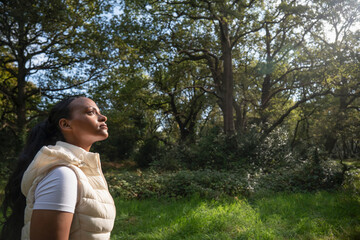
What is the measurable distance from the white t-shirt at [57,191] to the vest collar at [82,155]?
21cm

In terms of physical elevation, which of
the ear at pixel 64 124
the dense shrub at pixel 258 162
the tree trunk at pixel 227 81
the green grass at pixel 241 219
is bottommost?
the green grass at pixel 241 219

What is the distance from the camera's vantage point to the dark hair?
5.13 feet

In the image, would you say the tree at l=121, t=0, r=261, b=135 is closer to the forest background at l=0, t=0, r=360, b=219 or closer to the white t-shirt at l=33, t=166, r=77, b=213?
the forest background at l=0, t=0, r=360, b=219

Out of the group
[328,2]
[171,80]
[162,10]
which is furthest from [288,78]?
[162,10]

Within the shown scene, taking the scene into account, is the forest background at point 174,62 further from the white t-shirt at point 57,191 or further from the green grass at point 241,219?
the white t-shirt at point 57,191

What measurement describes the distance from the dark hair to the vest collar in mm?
163

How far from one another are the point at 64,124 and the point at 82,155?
265 millimetres

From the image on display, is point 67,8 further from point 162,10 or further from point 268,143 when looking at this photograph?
point 268,143

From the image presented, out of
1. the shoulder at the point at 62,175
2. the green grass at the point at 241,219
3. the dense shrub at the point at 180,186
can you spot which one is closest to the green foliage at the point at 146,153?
the dense shrub at the point at 180,186

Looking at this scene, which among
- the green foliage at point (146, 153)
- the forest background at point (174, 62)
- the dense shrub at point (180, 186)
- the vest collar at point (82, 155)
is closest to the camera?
the vest collar at point (82, 155)

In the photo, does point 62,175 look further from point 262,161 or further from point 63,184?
point 262,161

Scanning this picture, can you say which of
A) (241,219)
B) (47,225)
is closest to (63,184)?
(47,225)

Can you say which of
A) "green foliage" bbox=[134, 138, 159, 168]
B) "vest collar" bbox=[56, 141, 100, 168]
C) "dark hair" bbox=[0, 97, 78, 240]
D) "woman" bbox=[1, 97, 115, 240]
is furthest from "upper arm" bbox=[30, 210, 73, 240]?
"green foliage" bbox=[134, 138, 159, 168]

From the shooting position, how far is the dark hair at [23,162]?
1.56m
